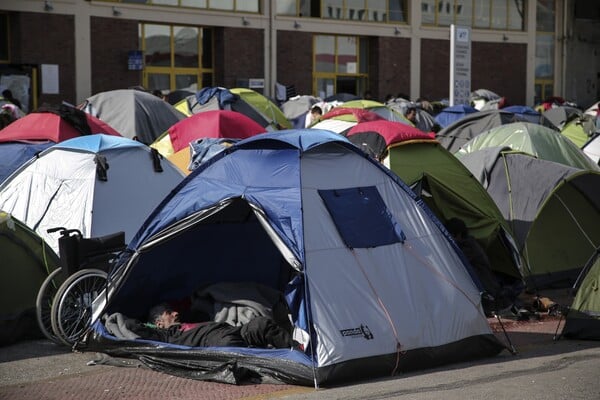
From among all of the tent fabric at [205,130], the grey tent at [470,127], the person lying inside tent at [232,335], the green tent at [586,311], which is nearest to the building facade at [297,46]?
the tent fabric at [205,130]

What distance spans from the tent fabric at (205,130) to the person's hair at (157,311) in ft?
22.0

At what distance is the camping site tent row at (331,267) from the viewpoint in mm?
7699

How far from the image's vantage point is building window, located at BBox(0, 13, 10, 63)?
26.2 meters

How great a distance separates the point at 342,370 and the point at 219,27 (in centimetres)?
2398

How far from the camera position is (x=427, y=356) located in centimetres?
805

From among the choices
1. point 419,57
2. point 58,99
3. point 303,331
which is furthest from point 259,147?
point 419,57

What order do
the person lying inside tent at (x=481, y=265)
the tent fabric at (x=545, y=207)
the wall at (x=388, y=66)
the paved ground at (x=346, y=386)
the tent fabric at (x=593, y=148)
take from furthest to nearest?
the wall at (x=388, y=66) → the tent fabric at (x=593, y=148) → the tent fabric at (x=545, y=207) → the person lying inside tent at (x=481, y=265) → the paved ground at (x=346, y=386)

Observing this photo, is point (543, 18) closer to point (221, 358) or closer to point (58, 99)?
point (58, 99)

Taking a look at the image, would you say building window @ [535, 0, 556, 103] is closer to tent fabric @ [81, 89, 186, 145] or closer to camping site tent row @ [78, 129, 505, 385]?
tent fabric @ [81, 89, 186, 145]

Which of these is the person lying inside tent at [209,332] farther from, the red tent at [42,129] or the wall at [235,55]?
the wall at [235,55]

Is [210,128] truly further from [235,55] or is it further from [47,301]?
[235,55]

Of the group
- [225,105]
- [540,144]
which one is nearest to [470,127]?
[540,144]

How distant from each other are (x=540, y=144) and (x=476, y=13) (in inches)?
970

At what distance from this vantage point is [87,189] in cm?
1084
